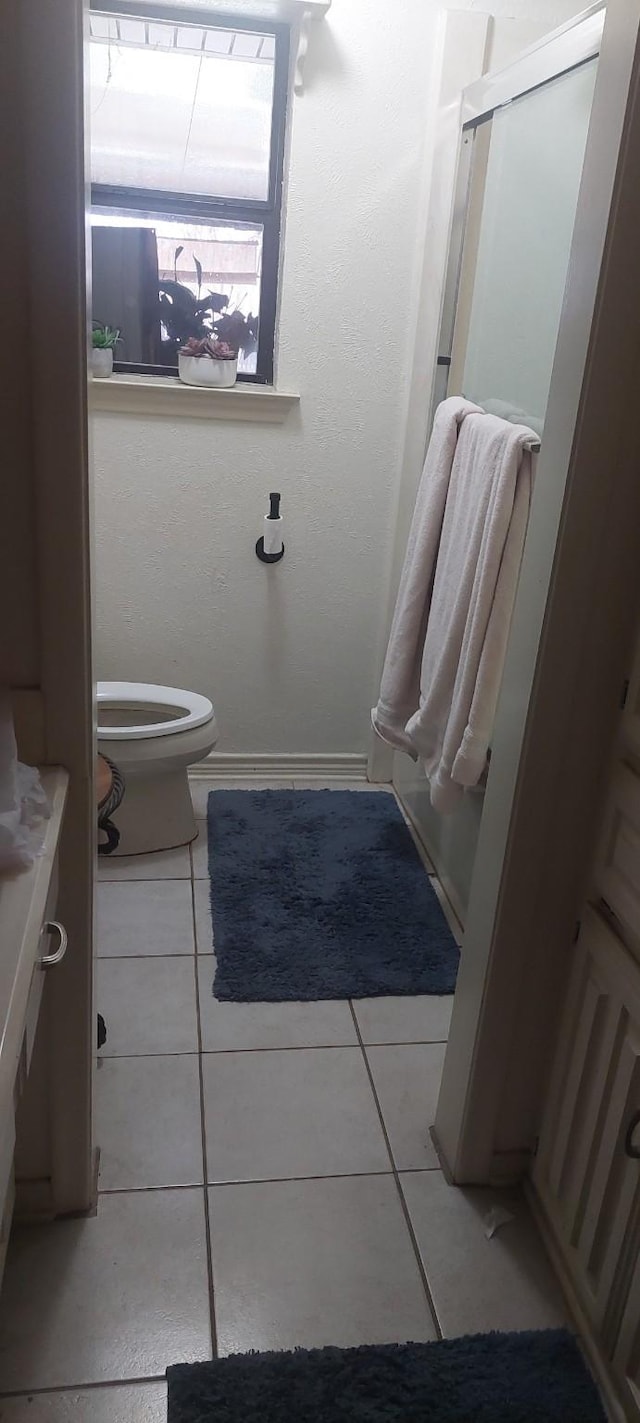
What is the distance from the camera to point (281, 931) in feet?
7.35

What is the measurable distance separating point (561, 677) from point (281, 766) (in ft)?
5.87

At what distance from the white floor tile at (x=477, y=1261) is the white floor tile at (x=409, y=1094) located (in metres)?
0.05

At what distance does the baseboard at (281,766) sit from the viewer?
2.98 metres

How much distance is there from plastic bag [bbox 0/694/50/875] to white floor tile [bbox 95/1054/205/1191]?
2.60 feet

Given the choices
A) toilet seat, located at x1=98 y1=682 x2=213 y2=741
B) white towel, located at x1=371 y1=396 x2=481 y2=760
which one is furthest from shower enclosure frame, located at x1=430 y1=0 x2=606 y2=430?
toilet seat, located at x1=98 y1=682 x2=213 y2=741

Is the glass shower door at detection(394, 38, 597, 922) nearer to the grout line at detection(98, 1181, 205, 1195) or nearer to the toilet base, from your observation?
the toilet base

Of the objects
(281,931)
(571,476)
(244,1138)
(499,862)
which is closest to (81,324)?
(571,476)

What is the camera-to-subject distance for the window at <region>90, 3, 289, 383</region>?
236cm

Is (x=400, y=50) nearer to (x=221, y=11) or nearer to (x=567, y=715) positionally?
(x=221, y=11)

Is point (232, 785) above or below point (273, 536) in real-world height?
below

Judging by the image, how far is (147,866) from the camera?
2.49 meters

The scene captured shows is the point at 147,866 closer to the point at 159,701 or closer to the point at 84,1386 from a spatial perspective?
the point at 159,701

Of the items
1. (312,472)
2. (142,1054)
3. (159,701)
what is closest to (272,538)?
(312,472)

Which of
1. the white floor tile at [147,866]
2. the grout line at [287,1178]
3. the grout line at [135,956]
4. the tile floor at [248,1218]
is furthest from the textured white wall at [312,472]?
the grout line at [287,1178]
